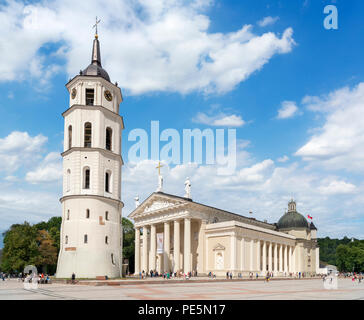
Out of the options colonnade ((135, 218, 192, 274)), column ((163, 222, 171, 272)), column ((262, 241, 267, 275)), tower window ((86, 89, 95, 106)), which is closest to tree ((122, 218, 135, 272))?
colonnade ((135, 218, 192, 274))

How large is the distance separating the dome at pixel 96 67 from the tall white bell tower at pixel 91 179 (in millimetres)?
109

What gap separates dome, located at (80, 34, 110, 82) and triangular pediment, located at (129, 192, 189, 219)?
101 feet

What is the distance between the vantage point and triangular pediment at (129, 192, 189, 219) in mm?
72125

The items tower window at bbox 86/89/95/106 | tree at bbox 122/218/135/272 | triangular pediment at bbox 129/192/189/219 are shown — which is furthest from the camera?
tree at bbox 122/218/135/272

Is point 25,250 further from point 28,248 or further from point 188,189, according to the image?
point 188,189

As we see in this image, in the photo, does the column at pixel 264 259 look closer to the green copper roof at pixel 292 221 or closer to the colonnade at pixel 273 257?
the colonnade at pixel 273 257

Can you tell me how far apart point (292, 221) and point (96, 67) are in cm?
7926

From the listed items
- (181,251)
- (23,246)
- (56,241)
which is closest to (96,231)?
(23,246)

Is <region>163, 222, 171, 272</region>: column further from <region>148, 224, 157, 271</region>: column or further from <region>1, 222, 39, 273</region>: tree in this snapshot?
<region>1, 222, 39, 273</region>: tree

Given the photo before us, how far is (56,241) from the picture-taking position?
80312mm

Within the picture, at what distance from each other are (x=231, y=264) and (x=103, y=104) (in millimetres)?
38256

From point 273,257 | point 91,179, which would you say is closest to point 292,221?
point 273,257

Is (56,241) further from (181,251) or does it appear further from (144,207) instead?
(181,251)

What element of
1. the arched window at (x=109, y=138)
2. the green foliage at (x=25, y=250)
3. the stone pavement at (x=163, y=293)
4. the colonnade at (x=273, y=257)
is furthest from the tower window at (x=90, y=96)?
the colonnade at (x=273, y=257)
